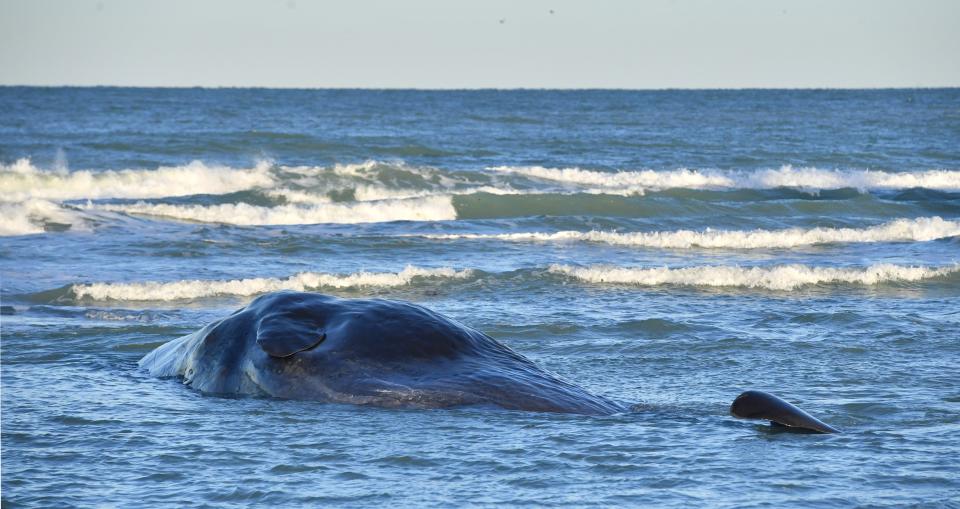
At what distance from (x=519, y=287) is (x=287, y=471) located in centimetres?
878

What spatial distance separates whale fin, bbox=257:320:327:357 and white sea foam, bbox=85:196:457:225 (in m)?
18.5

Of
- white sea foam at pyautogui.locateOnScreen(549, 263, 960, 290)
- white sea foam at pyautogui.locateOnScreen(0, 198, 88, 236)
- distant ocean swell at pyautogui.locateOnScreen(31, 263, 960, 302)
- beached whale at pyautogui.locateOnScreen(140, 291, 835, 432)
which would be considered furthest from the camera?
white sea foam at pyautogui.locateOnScreen(0, 198, 88, 236)

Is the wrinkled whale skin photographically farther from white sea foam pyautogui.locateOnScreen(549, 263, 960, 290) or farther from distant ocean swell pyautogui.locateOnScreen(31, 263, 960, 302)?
white sea foam pyautogui.locateOnScreen(549, 263, 960, 290)

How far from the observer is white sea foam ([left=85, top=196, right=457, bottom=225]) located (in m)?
26.4

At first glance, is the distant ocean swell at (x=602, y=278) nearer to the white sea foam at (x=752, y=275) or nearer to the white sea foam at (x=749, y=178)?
the white sea foam at (x=752, y=275)

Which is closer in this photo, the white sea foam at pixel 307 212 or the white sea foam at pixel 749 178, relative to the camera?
the white sea foam at pixel 307 212

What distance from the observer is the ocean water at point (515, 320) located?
6035 mm

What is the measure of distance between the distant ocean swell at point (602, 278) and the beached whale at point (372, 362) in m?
6.98

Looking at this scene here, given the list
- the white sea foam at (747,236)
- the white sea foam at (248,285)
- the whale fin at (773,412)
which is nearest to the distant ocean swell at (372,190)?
the white sea foam at (747,236)

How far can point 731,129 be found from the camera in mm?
61469

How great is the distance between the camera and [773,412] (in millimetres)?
6871

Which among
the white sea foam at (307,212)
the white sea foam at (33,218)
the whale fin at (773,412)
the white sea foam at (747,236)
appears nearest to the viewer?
the whale fin at (773,412)

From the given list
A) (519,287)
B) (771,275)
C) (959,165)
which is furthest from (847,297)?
(959,165)

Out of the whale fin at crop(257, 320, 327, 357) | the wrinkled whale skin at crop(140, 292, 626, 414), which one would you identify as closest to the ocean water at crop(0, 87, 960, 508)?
the wrinkled whale skin at crop(140, 292, 626, 414)
